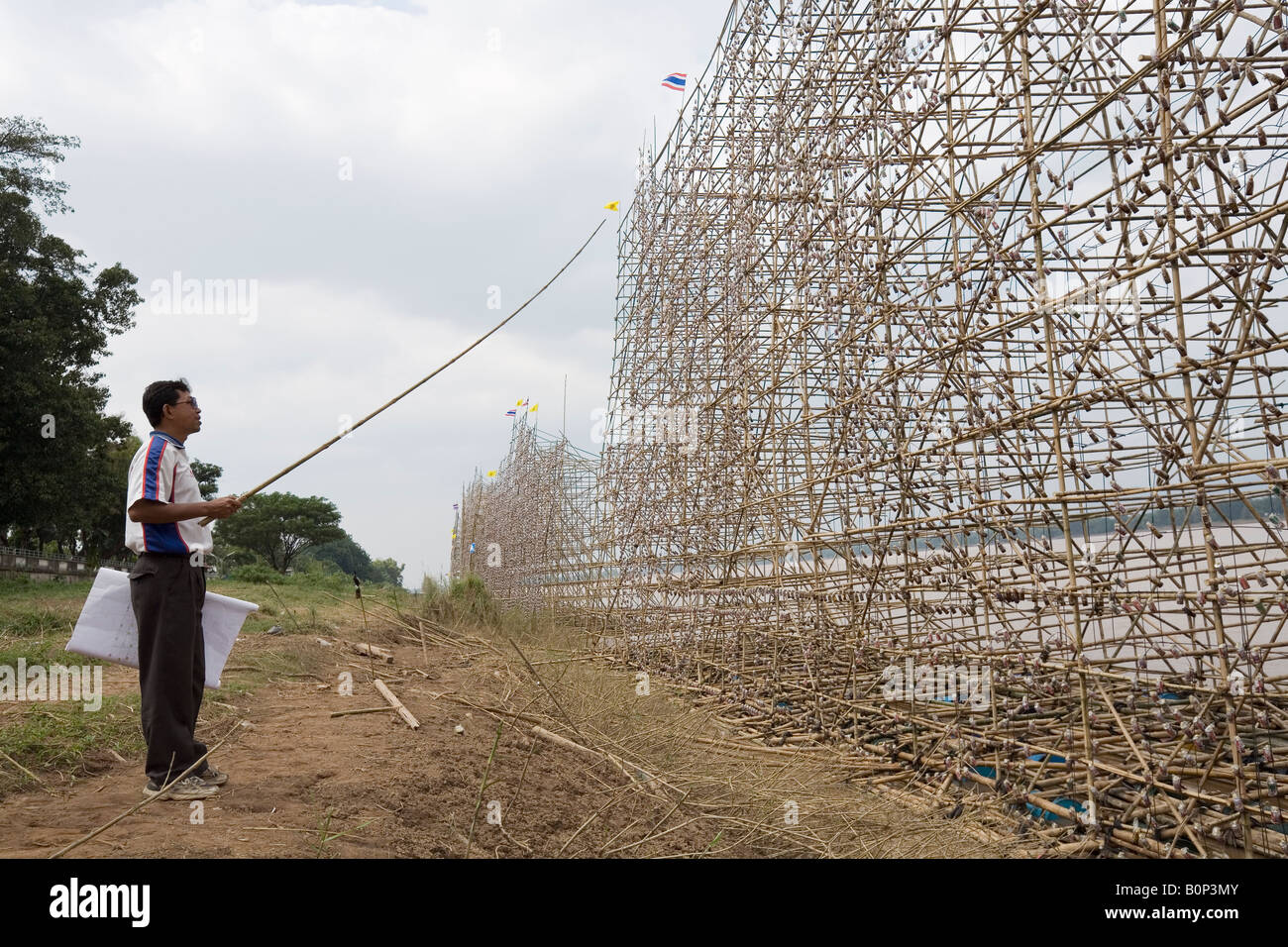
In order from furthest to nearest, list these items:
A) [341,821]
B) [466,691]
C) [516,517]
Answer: [516,517] → [466,691] → [341,821]

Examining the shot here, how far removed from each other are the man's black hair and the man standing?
100 millimetres

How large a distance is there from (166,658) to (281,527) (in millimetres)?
41983

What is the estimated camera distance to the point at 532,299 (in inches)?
142

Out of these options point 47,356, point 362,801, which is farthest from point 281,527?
point 362,801

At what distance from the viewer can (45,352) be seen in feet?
53.2

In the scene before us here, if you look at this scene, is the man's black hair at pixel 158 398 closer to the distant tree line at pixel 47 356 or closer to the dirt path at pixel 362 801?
the dirt path at pixel 362 801

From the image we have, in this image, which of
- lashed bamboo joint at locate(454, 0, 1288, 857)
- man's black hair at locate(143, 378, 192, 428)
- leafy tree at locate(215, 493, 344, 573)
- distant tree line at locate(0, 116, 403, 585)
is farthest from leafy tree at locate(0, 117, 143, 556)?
leafy tree at locate(215, 493, 344, 573)

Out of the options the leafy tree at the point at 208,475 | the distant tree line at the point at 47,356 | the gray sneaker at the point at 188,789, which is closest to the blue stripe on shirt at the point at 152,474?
the gray sneaker at the point at 188,789

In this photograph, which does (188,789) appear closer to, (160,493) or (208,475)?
(160,493)
